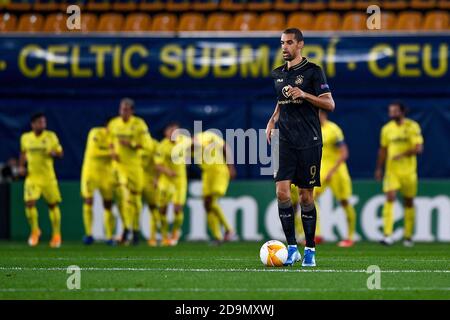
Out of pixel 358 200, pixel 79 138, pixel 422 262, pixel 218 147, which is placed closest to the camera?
pixel 422 262

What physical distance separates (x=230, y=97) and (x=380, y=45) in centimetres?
285

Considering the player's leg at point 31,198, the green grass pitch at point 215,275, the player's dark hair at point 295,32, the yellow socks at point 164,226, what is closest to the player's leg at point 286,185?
the green grass pitch at point 215,275

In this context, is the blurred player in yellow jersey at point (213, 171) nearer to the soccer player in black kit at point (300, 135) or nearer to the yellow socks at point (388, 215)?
the yellow socks at point (388, 215)

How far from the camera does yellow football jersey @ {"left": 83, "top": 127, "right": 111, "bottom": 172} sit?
1800 cm

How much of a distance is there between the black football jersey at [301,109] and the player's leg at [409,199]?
698 cm

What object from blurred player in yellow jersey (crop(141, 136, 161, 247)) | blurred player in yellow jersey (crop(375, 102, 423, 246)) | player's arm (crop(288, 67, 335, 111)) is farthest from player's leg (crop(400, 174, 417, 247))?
player's arm (crop(288, 67, 335, 111))

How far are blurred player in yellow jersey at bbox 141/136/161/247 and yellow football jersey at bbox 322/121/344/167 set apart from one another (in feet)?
9.29

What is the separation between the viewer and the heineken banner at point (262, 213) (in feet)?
60.9

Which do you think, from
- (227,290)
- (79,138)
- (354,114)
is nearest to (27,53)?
(79,138)

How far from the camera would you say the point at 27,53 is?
19.9 m

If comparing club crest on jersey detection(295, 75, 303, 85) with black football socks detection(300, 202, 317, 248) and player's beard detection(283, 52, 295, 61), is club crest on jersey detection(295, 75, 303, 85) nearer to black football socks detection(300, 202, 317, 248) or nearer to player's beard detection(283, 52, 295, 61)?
player's beard detection(283, 52, 295, 61)

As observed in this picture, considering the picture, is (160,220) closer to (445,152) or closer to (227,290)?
(445,152)

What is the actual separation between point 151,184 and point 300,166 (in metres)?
7.88

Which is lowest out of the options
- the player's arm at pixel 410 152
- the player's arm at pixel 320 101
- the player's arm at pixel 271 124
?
the player's arm at pixel 410 152
